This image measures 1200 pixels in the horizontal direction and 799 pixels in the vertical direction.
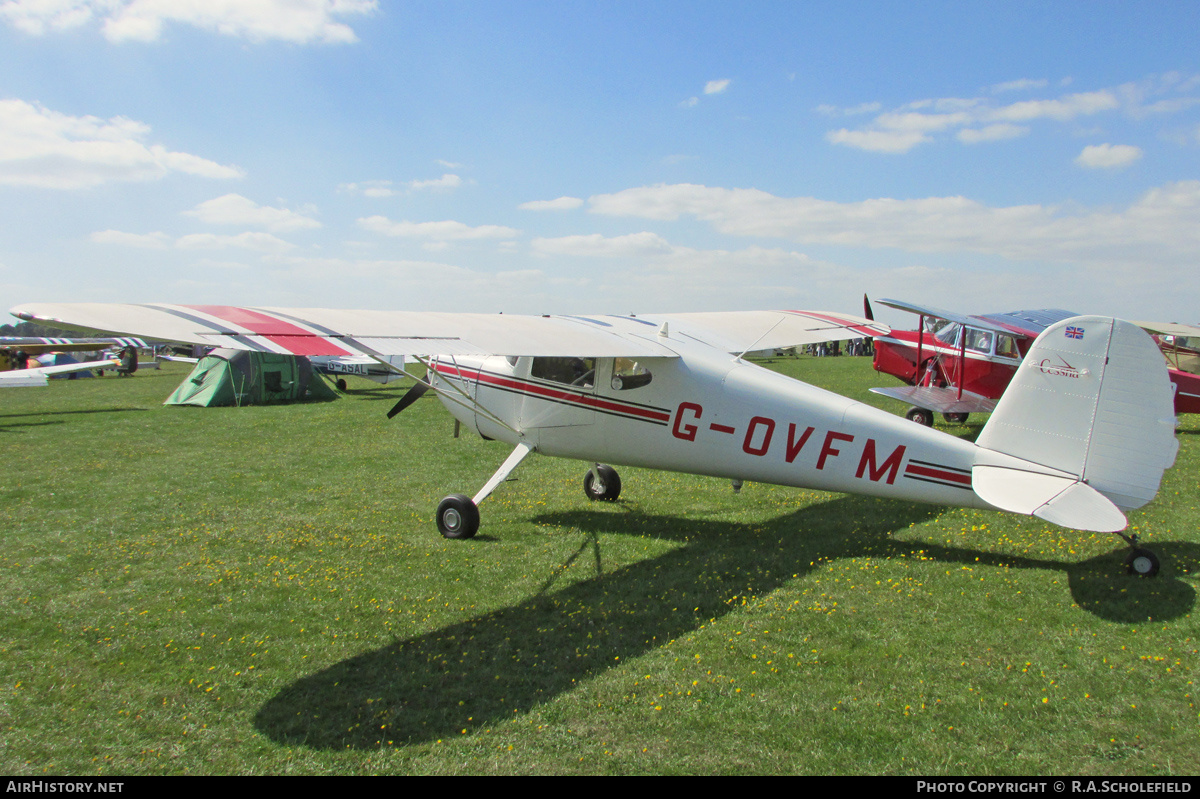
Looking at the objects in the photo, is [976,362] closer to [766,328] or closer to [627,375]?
[766,328]

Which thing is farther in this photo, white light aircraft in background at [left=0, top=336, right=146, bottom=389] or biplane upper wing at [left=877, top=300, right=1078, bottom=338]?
white light aircraft in background at [left=0, top=336, right=146, bottom=389]

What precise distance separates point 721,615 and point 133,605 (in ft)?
14.5

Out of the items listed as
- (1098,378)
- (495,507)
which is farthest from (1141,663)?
(495,507)

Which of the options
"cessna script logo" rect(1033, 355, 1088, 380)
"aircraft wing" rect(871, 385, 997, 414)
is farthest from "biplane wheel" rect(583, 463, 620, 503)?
"aircraft wing" rect(871, 385, 997, 414)

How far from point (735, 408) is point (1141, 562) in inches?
125

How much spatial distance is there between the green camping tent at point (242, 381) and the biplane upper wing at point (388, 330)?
13994 mm

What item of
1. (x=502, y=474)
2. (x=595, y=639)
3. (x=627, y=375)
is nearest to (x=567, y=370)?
(x=627, y=375)

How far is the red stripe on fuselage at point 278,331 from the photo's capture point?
460 cm

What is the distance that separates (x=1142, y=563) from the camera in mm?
5105

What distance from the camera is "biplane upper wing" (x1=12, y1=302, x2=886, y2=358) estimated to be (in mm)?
4344

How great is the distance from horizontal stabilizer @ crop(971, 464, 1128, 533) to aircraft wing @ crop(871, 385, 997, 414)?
7.74 m

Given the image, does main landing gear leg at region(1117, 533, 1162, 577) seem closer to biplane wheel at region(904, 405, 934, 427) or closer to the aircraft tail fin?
the aircraft tail fin

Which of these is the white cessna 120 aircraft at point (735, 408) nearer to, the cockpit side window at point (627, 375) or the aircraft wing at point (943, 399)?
the cockpit side window at point (627, 375)

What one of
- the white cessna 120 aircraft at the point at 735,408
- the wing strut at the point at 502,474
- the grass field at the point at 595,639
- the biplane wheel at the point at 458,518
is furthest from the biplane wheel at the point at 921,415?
the biplane wheel at the point at 458,518
